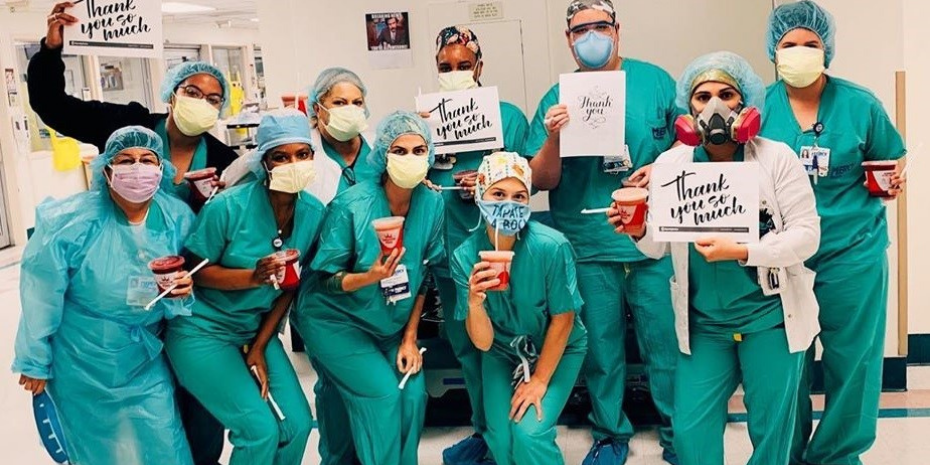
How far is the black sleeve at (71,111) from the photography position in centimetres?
291

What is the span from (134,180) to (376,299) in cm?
84

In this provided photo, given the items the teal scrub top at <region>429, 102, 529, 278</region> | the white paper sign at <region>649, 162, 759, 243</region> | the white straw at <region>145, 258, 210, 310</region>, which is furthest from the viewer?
the teal scrub top at <region>429, 102, 529, 278</region>

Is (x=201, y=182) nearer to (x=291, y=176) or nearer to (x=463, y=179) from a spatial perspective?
(x=291, y=176)

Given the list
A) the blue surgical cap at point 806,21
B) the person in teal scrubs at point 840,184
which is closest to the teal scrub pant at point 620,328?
the person in teal scrubs at point 840,184

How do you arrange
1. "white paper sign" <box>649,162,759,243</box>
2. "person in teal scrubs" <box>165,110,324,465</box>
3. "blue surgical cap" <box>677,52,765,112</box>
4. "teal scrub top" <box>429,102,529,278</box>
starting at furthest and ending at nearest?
"teal scrub top" <box>429,102,529,278</box>
"person in teal scrubs" <box>165,110,324,465</box>
"blue surgical cap" <box>677,52,765,112</box>
"white paper sign" <box>649,162,759,243</box>

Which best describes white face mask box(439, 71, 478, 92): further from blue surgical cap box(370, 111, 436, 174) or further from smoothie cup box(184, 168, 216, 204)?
smoothie cup box(184, 168, 216, 204)

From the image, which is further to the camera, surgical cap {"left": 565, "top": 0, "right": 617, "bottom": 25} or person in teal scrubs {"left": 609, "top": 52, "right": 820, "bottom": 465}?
surgical cap {"left": 565, "top": 0, "right": 617, "bottom": 25}

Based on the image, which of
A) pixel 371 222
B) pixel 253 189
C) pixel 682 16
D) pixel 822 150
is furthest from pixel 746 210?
pixel 682 16

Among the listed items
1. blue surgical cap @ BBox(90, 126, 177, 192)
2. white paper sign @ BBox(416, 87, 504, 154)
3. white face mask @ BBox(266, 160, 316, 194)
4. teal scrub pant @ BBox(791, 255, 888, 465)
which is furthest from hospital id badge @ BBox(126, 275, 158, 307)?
teal scrub pant @ BBox(791, 255, 888, 465)

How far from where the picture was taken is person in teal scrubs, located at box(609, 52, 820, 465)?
7.28ft

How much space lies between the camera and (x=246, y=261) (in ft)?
8.66

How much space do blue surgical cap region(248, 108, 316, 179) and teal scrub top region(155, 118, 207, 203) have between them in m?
0.38

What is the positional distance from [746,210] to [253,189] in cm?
153

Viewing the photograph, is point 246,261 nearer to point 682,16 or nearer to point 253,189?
point 253,189
